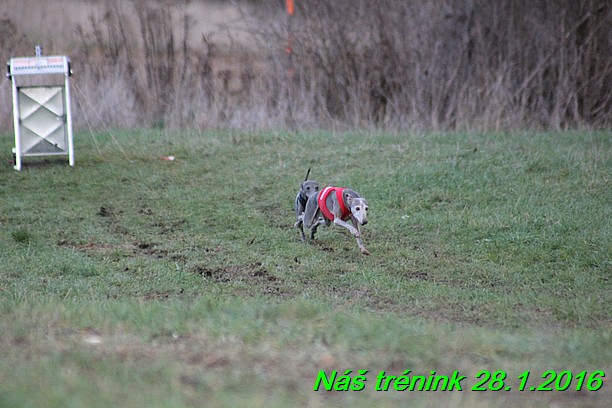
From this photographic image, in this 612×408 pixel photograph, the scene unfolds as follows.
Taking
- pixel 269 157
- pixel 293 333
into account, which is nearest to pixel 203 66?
pixel 269 157

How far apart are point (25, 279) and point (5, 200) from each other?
392 centimetres

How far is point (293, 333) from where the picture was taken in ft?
16.3

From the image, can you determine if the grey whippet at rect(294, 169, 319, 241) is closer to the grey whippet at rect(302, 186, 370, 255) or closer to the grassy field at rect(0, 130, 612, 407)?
the grey whippet at rect(302, 186, 370, 255)

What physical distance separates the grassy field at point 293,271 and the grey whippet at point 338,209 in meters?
0.32

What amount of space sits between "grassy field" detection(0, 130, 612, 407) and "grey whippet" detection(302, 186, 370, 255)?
32cm

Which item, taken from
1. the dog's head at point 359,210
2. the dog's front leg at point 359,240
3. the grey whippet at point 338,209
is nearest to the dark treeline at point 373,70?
the grey whippet at point 338,209

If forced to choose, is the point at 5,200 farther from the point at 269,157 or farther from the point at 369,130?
the point at 369,130

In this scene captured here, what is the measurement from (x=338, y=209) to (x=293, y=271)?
76 centimetres

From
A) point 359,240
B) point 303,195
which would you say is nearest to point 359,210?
point 359,240

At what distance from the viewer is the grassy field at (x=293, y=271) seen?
4.18 metres

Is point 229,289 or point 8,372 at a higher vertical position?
point 8,372

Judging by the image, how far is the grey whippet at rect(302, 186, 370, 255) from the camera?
771 centimetres

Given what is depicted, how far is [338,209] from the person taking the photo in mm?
7961

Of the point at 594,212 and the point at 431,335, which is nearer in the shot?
the point at 431,335
